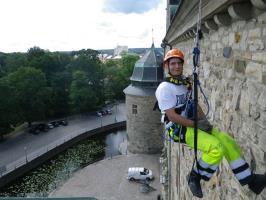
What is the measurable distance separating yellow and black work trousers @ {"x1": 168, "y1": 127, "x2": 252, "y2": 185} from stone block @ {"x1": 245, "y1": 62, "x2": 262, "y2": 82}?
75cm

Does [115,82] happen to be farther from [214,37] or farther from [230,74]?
[230,74]

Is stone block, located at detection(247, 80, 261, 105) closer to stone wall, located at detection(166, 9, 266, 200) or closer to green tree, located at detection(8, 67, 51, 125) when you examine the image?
stone wall, located at detection(166, 9, 266, 200)

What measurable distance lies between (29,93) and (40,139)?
23.5ft

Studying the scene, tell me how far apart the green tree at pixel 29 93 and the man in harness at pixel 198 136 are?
3179 centimetres

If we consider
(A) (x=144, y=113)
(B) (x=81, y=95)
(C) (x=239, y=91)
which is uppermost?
(C) (x=239, y=91)

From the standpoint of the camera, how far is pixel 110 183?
20.1 meters

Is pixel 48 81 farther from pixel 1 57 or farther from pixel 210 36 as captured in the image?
pixel 210 36

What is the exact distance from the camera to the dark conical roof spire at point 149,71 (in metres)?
26.8

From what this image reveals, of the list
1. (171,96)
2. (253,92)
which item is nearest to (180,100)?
(171,96)

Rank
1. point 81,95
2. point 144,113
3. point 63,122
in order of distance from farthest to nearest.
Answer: point 81,95 → point 63,122 → point 144,113

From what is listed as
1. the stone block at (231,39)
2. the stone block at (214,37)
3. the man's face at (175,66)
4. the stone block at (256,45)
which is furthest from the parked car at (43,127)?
the stone block at (256,45)

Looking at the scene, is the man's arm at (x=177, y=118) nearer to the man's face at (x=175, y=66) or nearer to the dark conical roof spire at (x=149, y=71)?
the man's face at (x=175, y=66)

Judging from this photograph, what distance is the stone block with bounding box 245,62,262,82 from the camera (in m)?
3.21

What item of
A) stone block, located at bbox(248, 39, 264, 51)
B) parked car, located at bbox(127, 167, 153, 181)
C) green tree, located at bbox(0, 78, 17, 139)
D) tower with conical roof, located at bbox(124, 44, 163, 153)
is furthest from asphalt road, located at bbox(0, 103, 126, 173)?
stone block, located at bbox(248, 39, 264, 51)
